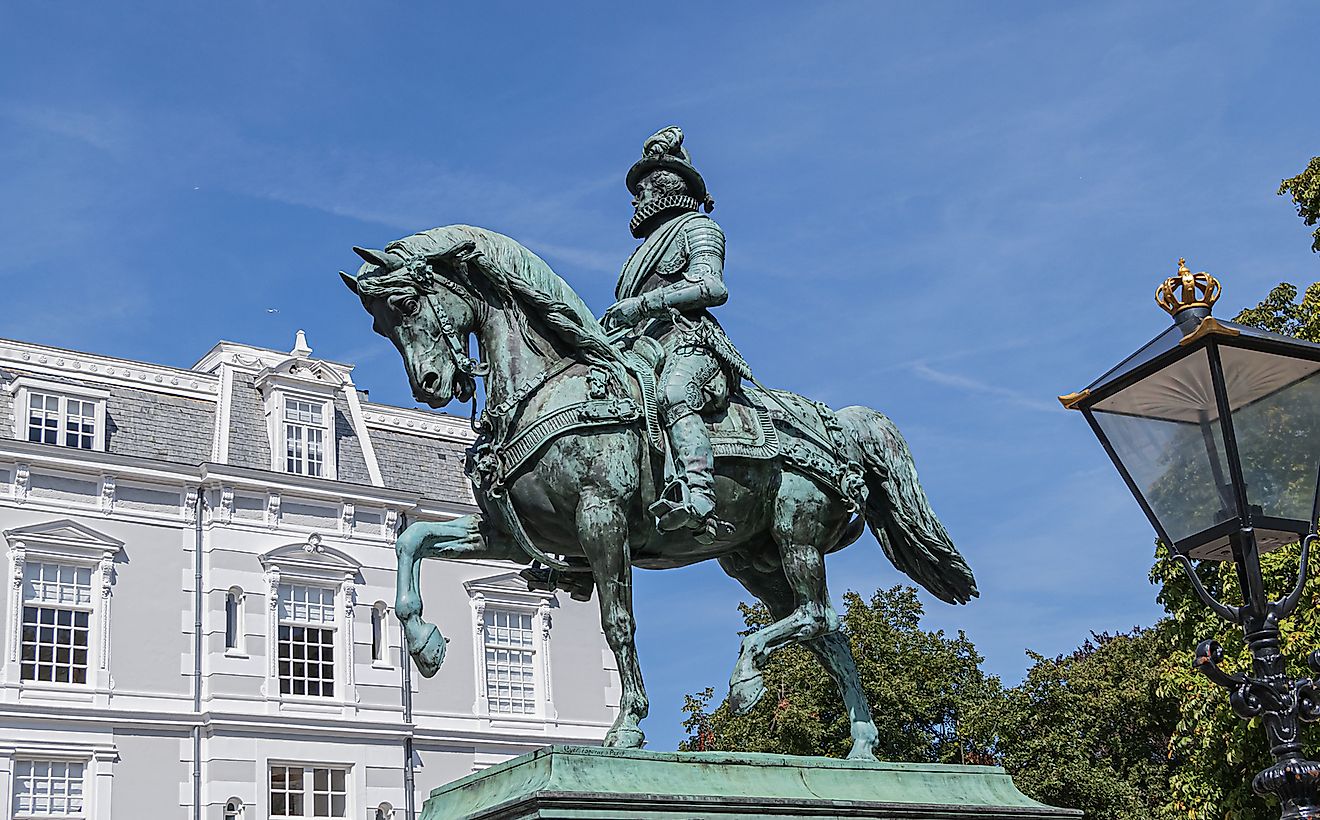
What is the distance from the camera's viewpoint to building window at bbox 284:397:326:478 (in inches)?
1235

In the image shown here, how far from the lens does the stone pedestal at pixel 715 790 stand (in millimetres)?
6297

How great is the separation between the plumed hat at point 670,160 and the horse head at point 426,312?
1.55m

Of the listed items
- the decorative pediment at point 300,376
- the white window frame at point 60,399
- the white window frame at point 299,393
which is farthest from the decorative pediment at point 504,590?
the white window frame at point 60,399

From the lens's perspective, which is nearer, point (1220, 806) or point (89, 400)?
point (1220, 806)

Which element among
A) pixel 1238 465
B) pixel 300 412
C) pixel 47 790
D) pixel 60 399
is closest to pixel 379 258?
pixel 1238 465

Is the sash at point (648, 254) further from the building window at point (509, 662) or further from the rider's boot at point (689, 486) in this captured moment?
the building window at point (509, 662)

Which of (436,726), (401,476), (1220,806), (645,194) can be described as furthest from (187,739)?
(645,194)

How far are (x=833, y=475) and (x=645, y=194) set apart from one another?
6.68ft

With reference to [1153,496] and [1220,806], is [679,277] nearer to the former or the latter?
[1153,496]

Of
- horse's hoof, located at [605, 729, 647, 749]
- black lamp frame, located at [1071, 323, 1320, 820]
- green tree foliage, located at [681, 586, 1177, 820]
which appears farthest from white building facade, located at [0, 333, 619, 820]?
black lamp frame, located at [1071, 323, 1320, 820]

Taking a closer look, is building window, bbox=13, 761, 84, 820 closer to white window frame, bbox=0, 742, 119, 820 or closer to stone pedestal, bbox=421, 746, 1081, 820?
white window frame, bbox=0, 742, 119, 820

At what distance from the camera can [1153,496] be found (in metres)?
6.03

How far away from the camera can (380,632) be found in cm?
3122

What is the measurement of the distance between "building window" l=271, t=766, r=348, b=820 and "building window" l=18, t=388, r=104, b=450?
7446mm
